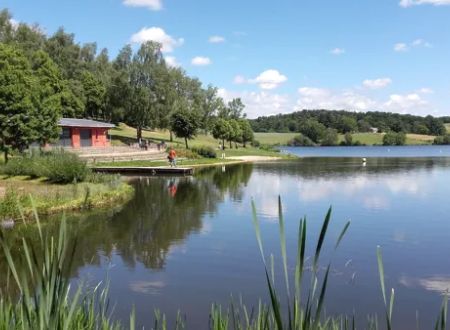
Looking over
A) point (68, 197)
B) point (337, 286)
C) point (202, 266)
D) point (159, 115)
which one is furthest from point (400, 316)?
point (159, 115)

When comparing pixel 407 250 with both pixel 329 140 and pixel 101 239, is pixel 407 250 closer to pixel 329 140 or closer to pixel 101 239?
pixel 101 239

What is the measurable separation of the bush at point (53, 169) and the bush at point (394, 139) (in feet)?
481

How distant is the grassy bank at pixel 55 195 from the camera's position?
57.5 ft

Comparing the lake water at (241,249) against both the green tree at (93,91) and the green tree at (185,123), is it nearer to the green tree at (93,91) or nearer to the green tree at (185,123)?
the green tree at (185,123)

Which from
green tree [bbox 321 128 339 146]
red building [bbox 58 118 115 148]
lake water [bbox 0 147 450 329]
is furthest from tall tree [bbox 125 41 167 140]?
green tree [bbox 321 128 339 146]

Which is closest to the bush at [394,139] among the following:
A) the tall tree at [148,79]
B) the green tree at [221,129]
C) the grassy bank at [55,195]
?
the green tree at [221,129]

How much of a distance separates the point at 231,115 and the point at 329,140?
2761 inches

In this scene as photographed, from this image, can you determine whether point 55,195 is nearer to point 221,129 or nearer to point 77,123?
point 77,123

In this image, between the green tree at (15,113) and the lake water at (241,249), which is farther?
the green tree at (15,113)

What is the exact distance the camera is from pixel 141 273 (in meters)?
11.7

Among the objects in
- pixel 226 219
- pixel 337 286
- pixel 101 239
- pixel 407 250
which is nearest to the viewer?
pixel 337 286

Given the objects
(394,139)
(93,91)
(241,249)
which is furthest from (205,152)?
(394,139)

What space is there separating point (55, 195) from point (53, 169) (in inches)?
195

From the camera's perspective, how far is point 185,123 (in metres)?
70.9
